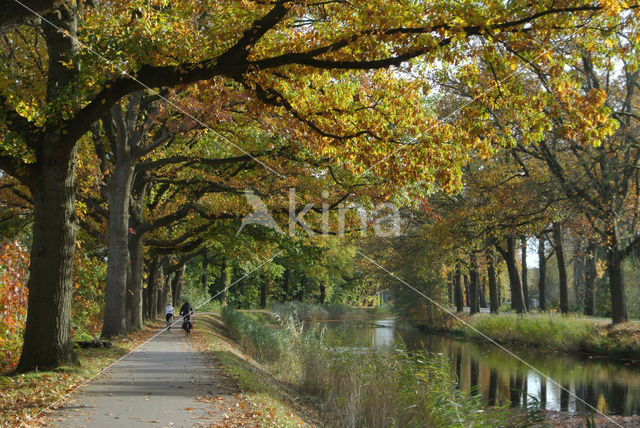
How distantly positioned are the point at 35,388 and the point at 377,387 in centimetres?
597

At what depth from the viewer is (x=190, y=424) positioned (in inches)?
294

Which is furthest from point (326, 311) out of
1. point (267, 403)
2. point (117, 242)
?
point (267, 403)

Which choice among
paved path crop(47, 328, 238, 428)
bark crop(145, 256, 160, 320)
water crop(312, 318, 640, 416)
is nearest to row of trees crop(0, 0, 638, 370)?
paved path crop(47, 328, 238, 428)

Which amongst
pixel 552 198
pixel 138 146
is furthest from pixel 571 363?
pixel 138 146

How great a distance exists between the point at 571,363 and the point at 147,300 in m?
20.4

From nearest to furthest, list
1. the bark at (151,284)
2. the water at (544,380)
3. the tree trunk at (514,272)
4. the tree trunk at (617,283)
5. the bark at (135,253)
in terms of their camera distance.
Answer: the water at (544,380) → the bark at (135,253) → the tree trunk at (617,283) → the bark at (151,284) → the tree trunk at (514,272)

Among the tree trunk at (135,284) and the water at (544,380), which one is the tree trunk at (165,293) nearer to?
the tree trunk at (135,284)

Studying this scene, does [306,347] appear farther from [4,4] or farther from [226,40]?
[4,4]

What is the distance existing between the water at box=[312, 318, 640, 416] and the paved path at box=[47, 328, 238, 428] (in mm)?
3844

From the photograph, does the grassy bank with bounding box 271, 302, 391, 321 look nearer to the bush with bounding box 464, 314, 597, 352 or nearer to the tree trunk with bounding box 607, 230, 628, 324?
the bush with bounding box 464, 314, 597, 352

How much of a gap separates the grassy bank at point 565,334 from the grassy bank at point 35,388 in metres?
16.8

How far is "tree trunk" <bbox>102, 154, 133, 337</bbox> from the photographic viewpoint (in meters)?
16.8

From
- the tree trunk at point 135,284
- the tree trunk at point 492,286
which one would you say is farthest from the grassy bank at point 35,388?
the tree trunk at point 492,286

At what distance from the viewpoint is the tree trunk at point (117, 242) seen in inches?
661
